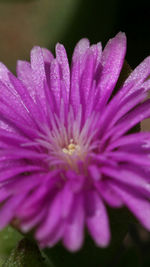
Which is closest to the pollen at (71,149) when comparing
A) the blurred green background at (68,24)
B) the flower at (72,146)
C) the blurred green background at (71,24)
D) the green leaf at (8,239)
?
the flower at (72,146)

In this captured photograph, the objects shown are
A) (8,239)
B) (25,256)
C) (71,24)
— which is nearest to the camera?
(25,256)

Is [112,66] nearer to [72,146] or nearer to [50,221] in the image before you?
[72,146]

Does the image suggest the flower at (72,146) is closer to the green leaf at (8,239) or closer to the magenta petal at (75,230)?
the magenta petal at (75,230)

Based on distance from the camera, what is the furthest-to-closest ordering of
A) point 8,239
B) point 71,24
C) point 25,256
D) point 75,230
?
point 71,24 < point 8,239 < point 25,256 < point 75,230

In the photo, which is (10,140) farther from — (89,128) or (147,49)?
(147,49)

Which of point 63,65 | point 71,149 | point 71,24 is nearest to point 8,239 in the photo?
point 71,149

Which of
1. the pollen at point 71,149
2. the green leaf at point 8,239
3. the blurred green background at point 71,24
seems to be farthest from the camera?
the blurred green background at point 71,24

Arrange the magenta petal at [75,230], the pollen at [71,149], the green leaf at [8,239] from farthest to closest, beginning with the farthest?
the green leaf at [8,239] < the pollen at [71,149] < the magenta petal at [75,230]

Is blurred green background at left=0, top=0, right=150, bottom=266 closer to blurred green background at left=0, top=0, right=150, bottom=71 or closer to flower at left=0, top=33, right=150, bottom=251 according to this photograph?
blurred green background at left=0, top=0, right=150, bottom=71
